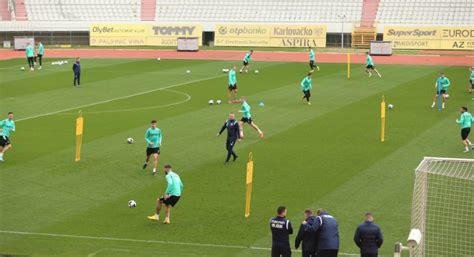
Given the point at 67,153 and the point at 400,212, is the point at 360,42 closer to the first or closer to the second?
the point at 67,153

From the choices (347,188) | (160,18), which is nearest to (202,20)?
(160,18)

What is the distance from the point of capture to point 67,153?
2927cm

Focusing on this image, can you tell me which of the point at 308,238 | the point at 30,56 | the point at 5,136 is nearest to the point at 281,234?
the point at 308,238

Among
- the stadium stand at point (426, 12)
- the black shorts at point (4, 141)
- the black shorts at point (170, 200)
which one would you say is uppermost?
the stadium stand at point (426, 12)

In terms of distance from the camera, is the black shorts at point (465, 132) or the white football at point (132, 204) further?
the black shorts at point (465, 132)

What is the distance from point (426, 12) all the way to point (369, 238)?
6259 cm

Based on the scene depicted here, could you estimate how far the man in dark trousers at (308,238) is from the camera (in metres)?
16.9

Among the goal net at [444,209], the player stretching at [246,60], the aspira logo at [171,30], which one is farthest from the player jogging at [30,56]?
the goal net at [444,209]

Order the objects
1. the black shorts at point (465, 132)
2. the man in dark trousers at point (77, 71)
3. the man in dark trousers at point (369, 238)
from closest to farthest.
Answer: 1. the man in dark trousers at point (369, 238)
2. the black shorts at point (465, 132)
3. the man in dark trousers at point (77, 71)

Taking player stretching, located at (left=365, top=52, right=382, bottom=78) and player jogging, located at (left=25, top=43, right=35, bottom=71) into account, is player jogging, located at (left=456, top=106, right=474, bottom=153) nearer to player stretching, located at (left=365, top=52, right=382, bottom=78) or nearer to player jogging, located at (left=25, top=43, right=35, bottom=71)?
player stretching, located at (left=365, top=52, right=382, bottom=78)

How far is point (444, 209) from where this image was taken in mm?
22312

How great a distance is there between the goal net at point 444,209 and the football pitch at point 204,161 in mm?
703

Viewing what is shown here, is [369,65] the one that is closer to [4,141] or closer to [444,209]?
[4,141]

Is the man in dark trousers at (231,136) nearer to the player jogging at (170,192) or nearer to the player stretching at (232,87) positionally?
the player jogging at (170,192)
